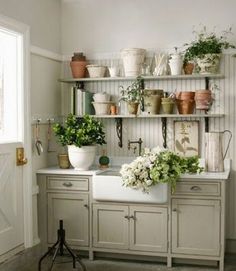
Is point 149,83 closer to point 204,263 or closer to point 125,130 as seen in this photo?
point 125,130

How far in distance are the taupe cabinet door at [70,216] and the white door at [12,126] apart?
1.08 ft

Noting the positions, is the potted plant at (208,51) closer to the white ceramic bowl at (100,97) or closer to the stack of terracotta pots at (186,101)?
the stack of terracotta pots at (186,101)

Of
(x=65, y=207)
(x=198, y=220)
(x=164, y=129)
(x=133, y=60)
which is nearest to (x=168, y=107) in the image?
(x=164, y=129)

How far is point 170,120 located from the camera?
464cm

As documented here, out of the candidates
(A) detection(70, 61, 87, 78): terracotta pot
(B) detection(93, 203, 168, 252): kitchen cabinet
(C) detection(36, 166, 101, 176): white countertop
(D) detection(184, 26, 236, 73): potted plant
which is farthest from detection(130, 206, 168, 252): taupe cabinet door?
(A) detection(70, 61, 87, 78): terracotta pot

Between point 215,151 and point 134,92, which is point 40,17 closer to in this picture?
point 134,92

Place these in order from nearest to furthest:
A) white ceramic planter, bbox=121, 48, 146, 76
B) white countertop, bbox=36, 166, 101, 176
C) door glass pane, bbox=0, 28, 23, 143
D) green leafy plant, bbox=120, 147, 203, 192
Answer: green leafy plant, bbox=120, 147, 203, 192 → door glass pane, bbox=0, 28, 23, 143 → white countertop, bbox=36, 166, 101, 176 → white ceramic planter, bbox=121, 48, 146, 76

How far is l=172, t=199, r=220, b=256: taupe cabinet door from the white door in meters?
1.39

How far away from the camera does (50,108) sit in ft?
15.6

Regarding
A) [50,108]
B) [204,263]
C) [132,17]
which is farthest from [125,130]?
[204,263]

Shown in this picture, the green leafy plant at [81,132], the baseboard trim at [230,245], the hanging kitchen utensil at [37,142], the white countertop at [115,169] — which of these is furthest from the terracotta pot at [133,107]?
the baseboard trim at [230,245]

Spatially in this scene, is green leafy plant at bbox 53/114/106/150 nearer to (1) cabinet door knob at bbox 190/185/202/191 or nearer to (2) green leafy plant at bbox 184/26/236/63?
(1) cabinet door knob at bbox 190/185/202/191

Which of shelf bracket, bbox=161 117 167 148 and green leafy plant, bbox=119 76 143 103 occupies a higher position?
green leafy plant, bbox=119 76 143 103

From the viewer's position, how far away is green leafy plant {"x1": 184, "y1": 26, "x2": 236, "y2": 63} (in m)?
4.36
